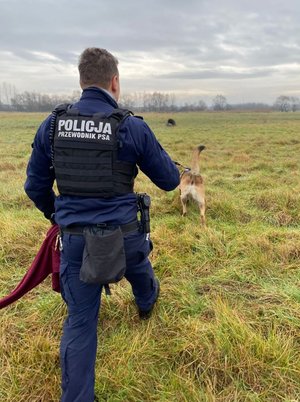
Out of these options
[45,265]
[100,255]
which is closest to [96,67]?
[100,255]

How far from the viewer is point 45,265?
8.62 feet

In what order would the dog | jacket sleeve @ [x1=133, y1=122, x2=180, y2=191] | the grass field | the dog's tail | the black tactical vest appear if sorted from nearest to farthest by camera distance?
the black tactical vest
jacket sleeve @ [x1=133, y1=122, x2=180, y2=191]
the grass field
the dog
the dog's tail

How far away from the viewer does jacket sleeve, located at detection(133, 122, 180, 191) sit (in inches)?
80.8

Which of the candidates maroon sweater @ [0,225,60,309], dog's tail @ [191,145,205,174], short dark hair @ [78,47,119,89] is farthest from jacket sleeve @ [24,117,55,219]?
dog's tail @ [191,145,205,174]

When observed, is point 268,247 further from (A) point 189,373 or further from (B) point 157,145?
(B) point 157,145

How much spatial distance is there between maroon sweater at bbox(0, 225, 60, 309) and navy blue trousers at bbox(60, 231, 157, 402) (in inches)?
11.4

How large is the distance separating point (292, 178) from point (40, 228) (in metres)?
6.22

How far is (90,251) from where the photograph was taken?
2.02 meters

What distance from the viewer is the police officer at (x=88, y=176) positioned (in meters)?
1.97

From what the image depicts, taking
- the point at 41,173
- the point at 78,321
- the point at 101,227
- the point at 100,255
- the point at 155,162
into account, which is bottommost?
the point at 78,321

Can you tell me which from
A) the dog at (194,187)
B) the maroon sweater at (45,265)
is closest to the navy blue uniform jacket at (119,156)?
the maroon sweater at (45,265)

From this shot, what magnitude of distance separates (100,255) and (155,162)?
67cm

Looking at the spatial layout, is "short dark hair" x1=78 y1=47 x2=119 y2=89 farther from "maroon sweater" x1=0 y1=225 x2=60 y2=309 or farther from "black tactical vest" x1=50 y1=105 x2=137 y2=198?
"maroon sweater" x1=0 y1=225 x2=60 y2=309

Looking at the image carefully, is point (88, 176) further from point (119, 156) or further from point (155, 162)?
point (155, 162)
